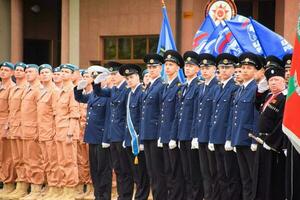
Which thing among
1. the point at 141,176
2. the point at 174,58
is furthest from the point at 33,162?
the point at 174,58

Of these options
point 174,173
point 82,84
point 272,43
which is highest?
point 272,43

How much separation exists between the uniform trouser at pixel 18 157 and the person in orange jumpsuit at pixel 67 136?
94 cm

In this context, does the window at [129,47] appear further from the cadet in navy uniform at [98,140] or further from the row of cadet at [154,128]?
the cadet in navy uniform at [98,140]

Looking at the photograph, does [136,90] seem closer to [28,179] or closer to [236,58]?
[236,58]

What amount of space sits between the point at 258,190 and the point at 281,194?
27 centimetres

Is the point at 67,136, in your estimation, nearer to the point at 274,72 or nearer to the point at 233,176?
the point at 233,176

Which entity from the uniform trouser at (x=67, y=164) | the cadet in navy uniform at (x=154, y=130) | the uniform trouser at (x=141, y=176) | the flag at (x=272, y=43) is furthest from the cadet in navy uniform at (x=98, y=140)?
the flag at (x=272, y=43)

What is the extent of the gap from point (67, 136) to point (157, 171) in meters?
2.83

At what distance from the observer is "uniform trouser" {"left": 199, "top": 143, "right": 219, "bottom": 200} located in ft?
36.2

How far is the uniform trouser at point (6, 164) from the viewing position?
15211 mm

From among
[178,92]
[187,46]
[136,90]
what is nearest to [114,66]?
[136,90]

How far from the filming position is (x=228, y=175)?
1082cm

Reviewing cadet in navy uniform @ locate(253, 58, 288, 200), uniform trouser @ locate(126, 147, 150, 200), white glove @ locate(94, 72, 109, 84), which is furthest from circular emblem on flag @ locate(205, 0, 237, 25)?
cadet in navy uniform @ locate(253, 58, 288, 200)

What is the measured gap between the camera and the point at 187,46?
18641 mm
